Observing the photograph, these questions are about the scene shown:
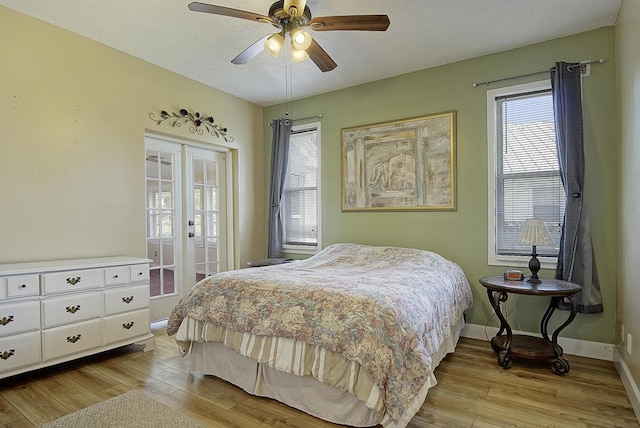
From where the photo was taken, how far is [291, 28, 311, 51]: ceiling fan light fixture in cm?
238

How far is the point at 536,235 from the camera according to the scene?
110 inches

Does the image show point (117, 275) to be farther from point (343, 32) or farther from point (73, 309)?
point (343, 32)

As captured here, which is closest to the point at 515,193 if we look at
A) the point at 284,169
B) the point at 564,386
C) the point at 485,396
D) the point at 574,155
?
the point at 574,155

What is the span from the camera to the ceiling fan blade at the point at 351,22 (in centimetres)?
224

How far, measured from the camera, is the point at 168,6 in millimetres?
2709

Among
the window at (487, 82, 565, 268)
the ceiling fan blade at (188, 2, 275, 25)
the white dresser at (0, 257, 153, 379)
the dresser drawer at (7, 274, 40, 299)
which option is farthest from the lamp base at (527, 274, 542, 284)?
the dresser drawer at (7, 274, 40, 299)

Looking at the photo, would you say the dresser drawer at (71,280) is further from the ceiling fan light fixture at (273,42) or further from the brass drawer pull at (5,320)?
the ceiling fan light fixture at (273,42)

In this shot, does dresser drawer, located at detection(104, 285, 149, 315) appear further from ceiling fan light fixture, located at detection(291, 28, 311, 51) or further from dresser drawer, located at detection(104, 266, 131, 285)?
ceiling fan light fixture, located at detection(291, 28, 311, 51)

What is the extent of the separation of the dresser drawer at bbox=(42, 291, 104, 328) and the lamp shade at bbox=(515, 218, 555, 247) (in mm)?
3410

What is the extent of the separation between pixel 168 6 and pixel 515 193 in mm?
3366

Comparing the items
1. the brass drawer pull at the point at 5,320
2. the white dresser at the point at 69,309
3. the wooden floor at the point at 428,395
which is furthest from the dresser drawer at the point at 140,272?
the brass drawer pull at the point at 5,320

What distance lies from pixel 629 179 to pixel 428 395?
2010 millimetres

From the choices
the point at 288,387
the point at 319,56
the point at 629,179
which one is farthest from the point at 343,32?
the point at 288,387

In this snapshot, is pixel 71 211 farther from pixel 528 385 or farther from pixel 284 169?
pixel 528 385
